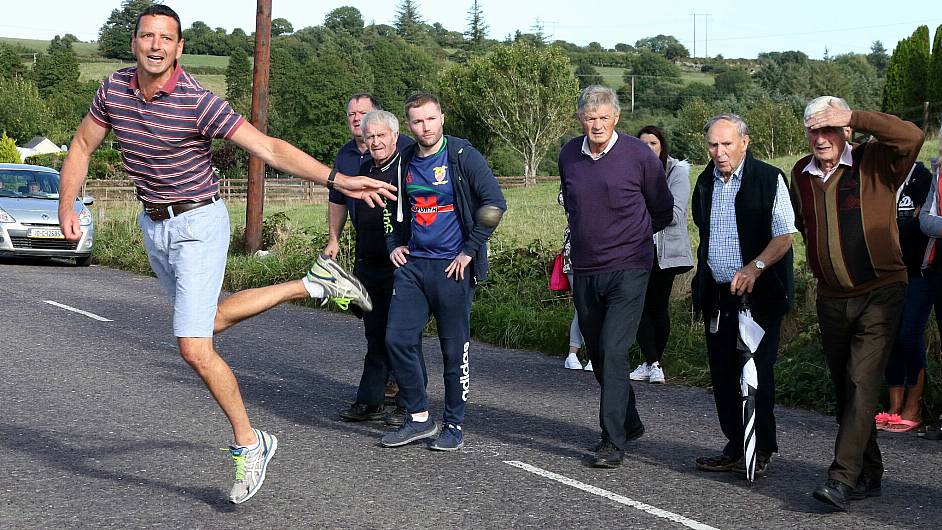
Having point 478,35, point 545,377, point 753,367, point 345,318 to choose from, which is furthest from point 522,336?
point 478,35

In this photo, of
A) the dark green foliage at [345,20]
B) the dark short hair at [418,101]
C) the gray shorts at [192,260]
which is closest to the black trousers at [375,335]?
the dark short hair at [418,101]

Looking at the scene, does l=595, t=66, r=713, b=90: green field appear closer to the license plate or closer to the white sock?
the license plate

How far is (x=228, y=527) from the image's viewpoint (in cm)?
559

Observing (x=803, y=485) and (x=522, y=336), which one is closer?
(x=803, y=485)

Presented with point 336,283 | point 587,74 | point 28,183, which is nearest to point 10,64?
point 587,74

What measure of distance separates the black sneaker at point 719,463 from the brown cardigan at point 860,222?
1192 millimetres

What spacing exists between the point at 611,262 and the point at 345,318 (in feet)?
24.4

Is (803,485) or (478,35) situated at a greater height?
(478,35)

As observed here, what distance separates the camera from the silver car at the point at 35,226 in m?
20.2

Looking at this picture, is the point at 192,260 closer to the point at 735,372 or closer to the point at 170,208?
the point at 170,208

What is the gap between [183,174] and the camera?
5.86 metres

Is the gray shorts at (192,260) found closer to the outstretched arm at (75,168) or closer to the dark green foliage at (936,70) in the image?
the outstretched arm at (75,168)

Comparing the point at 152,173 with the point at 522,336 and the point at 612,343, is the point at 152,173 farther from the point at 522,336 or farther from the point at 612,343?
the point at 522,336

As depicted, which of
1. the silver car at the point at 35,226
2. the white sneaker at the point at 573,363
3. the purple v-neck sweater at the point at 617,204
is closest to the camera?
the purple v-neck sweater at the point at 617,204
